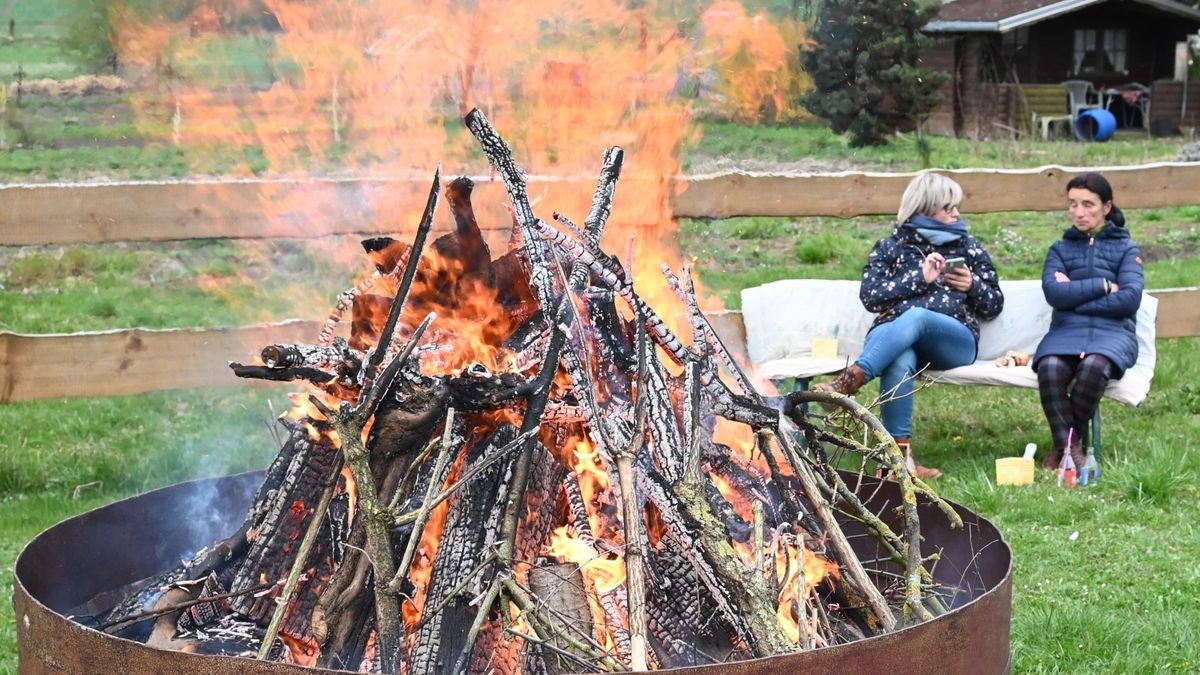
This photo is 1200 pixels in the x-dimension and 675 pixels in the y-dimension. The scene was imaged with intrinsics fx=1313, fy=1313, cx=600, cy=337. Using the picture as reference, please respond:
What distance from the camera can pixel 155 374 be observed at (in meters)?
5.92

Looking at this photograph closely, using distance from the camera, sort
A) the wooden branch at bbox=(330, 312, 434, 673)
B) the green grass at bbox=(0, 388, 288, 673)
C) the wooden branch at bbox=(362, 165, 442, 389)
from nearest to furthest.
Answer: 1. the wooden branch at bbox=(330, 312, 434, 673)
2. the wooden branch at bbox=(362, 165, 442, 389)
3. the green grass at bbox=(0, 388, 288, 673)

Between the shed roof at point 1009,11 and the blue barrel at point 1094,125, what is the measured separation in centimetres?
A: 214

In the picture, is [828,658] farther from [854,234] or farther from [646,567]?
[854,234]

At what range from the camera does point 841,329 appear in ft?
22.0

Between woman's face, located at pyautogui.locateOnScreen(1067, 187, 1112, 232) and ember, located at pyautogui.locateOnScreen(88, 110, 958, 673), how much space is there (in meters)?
3.33

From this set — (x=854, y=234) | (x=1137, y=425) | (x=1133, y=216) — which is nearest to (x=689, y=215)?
(x=1137, y=425)

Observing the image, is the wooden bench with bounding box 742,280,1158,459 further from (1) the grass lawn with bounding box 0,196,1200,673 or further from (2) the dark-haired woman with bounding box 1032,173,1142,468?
(1) the grass lawn with bounding box 0,196,1200,673

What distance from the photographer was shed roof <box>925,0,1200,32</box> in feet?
78.4


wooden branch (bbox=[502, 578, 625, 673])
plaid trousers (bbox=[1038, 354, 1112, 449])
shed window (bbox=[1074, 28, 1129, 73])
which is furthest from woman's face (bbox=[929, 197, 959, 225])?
shed window (bbox=[1074, 28, 1129, 73])

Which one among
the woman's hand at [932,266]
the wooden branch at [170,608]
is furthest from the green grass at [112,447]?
the woman's hand at [932,266]

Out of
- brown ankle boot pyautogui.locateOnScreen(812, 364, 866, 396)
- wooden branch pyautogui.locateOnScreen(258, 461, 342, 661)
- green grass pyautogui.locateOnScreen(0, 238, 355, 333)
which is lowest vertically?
brown ankle boot pyautogui.locateOnScreen(812, 364, 866, 396)

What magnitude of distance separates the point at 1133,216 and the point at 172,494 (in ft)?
38.8

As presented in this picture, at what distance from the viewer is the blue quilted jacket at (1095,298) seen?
241 inches

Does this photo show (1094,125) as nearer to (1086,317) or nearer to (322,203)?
(1086,317)
